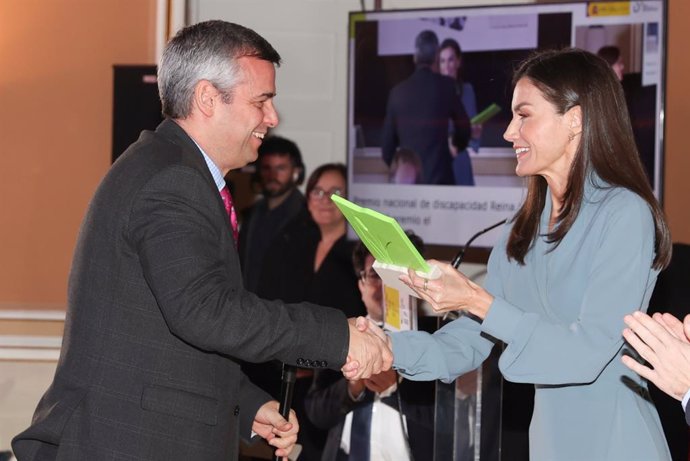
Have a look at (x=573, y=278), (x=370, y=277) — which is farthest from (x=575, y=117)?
(x=370, y=277)

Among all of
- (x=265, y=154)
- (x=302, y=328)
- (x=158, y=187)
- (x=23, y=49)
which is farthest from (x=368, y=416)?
(x=23, y=49)

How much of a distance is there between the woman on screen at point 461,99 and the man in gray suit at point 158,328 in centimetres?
302

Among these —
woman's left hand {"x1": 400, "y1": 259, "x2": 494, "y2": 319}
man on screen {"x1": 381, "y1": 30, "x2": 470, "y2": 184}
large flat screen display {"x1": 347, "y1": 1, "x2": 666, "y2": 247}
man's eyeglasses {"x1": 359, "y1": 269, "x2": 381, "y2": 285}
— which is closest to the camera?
woman's left hand {"x1": 400, "y1": 259, "x2": 494, "y2": 319}

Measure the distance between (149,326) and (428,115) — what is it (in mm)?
3320

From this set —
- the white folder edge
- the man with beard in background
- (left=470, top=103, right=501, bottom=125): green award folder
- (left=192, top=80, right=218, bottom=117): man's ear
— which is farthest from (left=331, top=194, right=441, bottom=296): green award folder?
the man with beard in background

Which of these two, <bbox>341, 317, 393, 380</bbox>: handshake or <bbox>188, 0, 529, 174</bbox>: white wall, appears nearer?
<bbox>341, 317, 393, 380</bbox>: handshake

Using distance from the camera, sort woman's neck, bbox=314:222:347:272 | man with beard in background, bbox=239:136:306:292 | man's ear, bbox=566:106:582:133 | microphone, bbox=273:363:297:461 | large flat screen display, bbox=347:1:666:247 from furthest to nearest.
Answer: man with beard in background, bbox=239:136:306:292
woman's neck, bbox=314:222:347:272
large flat screen display, bbox=347:1:666:247
microphone, bbox=273:363:297:461
man's ear, bbox=566:106:582:133

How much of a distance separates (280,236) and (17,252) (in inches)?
57.3

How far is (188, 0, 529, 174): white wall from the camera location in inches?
244

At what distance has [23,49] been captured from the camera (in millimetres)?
5336

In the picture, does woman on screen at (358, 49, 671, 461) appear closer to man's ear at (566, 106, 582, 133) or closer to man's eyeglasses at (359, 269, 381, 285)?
man's ear at (566, 106, 582, 133)

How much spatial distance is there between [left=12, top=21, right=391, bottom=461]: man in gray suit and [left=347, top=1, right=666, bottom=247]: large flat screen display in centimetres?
297

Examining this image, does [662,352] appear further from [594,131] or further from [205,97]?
[205,97]

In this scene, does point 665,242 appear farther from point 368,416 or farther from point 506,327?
point 368,416
